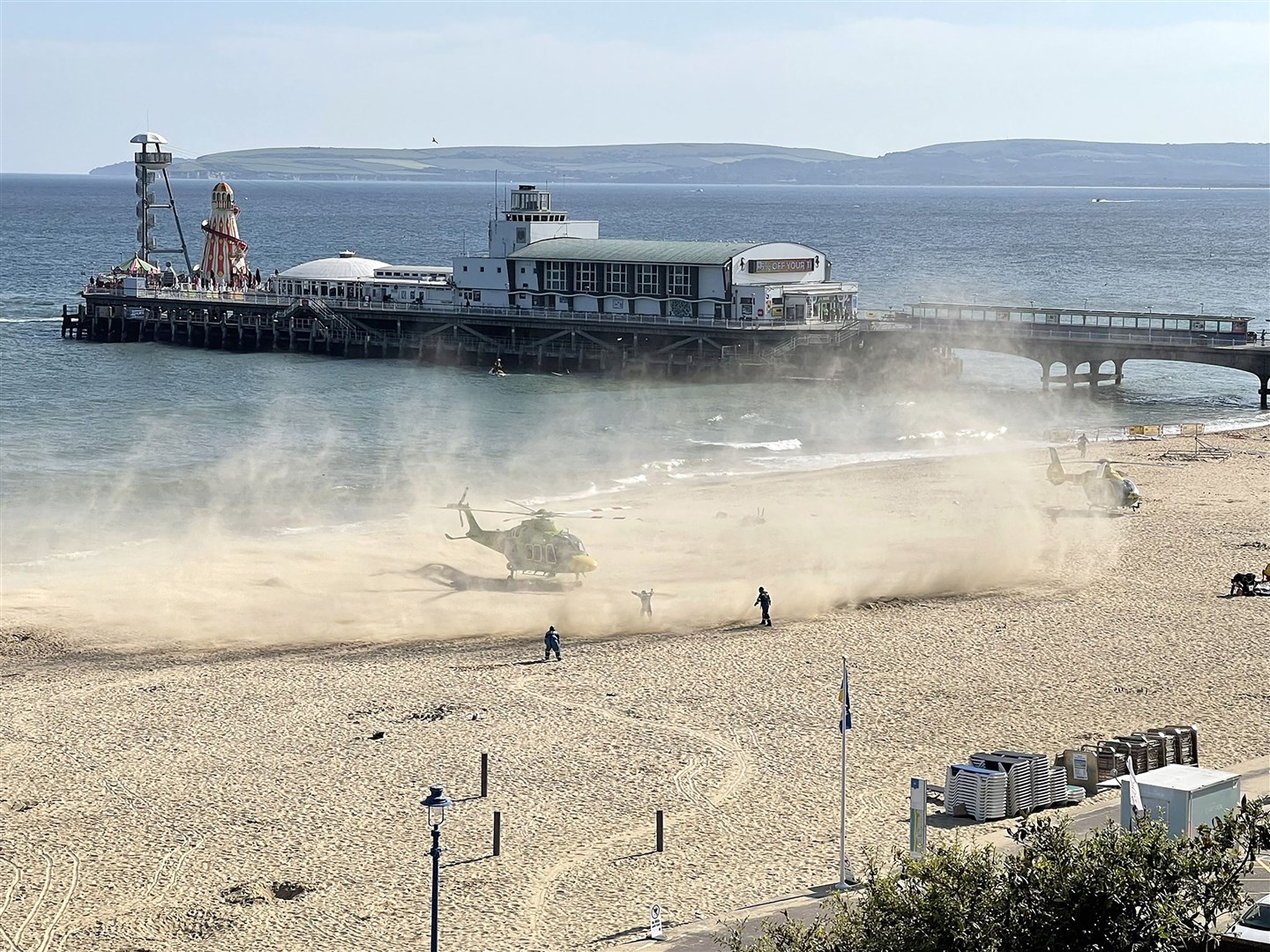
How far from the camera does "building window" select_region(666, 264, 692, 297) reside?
79.3m

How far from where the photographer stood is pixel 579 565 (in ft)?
127

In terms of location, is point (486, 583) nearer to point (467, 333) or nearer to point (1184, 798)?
point (1184, 798)

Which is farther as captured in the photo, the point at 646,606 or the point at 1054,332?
the point at 1054,332

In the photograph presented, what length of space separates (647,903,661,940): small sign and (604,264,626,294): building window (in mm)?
62297

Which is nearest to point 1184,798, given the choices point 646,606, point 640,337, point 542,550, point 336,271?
point 646,606

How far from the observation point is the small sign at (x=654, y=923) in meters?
19.7

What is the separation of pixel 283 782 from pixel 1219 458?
40.9m

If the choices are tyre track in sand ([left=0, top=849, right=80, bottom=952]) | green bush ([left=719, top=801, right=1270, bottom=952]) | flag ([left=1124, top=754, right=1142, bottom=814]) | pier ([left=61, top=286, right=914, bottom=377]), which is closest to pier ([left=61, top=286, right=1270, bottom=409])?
pier ([left=61, top=286, right=914, bottom=377])

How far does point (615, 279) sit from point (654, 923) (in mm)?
63036

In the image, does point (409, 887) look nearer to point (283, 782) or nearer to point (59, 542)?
point (283, 782)

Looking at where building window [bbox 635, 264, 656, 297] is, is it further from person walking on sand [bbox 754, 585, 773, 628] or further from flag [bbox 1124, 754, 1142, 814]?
flag [bbox 1124, 754, 1142, 814]

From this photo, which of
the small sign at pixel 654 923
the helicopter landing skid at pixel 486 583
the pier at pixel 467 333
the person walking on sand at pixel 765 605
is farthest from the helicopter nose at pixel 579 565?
the pier at pixel 467 333

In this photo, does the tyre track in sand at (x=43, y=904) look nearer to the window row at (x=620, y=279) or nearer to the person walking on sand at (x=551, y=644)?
the person walking on sand at (x=551, y=644)

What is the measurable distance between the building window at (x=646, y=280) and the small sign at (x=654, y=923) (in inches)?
2419
